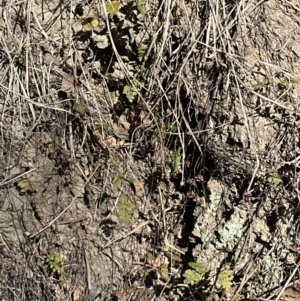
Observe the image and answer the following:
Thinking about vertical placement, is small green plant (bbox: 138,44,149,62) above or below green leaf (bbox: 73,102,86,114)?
above

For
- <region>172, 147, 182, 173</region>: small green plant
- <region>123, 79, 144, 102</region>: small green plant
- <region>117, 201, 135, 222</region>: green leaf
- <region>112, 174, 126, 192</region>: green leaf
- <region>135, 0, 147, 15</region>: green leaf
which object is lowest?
<region>117, 201, 135, 222</region>: green leaf

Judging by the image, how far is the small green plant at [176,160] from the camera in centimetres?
268

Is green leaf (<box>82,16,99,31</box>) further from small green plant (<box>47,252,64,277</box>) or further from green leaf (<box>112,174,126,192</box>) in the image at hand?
small green plant (<box>47,252,64,277</box>)

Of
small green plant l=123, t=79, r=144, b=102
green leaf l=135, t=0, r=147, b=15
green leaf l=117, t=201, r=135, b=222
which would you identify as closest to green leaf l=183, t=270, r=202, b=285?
green leaf l=117, t=201, r=135, b=222

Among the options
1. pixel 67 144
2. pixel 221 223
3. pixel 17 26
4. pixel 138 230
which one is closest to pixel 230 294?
pixel 221 223

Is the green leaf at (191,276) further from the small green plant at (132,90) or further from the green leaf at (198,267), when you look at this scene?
the small green plant at (132,90)

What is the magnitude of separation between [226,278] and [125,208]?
0.56 meters

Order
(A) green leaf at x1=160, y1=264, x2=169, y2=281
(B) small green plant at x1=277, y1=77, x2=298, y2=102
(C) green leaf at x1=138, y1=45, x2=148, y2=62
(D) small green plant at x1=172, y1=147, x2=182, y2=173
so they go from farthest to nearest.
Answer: (A) green leaf at x1=160, y1=264, x2=169, y2=281 → (D) small green plant at x1=172, y1=147, x2=182, y2=173 → (C) green leaf at x1=138, y1=45, x2=148, y2=62 → (B) small green plant at x1=277, y1=77, x2=298, y2=102

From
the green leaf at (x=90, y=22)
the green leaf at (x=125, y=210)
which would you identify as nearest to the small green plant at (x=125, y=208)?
the green leaf at (x=125, y=210)

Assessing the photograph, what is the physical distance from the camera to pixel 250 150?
2.54 meters

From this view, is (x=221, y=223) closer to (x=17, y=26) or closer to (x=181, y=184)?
(x=181, y=184)

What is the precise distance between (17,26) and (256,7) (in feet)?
3.46

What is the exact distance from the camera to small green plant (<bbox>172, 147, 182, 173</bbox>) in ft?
8.79

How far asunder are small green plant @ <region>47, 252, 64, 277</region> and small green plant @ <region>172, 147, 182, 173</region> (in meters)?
0.73
